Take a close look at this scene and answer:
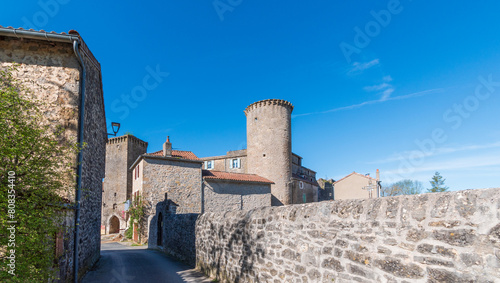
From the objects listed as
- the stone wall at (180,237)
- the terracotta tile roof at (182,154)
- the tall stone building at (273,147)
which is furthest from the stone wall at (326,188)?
the stone wall at (180,237)

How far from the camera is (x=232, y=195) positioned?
2323 centimetres

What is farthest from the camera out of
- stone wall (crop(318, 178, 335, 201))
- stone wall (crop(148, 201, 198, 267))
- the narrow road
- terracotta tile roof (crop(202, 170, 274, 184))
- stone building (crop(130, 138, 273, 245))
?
stone wall (crop(318, 178, 335, 201))

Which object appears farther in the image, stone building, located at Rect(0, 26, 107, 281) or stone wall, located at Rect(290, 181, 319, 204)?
stone wall, located at Rect(290, 181, 319, 204)

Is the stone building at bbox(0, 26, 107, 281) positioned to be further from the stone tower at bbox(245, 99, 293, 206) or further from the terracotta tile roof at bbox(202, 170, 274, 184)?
the stone tower at bbox(245, 99, 293, 206)

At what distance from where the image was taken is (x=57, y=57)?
7.54 meters

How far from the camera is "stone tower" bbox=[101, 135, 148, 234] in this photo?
30.3m

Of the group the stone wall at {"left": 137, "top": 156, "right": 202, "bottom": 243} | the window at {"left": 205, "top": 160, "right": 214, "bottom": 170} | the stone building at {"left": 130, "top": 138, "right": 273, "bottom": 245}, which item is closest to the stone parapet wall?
the stone building at {"left": 130, "top": 138, "right": 273, "bottom": 245}

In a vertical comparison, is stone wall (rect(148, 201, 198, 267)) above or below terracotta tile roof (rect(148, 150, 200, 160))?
below

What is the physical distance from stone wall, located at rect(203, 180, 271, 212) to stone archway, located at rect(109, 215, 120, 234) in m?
14.4

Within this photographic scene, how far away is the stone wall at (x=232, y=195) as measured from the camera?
21.9 m

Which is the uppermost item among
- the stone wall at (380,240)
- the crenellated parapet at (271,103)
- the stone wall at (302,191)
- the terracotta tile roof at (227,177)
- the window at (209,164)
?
the crenellated parapet at (271,103)

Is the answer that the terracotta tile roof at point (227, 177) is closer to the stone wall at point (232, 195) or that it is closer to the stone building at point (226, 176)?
the stone building at point (226, 176)

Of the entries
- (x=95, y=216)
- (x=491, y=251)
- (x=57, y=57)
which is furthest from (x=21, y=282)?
(x=95, y=216)

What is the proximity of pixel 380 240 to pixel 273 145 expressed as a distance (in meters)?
26.4
